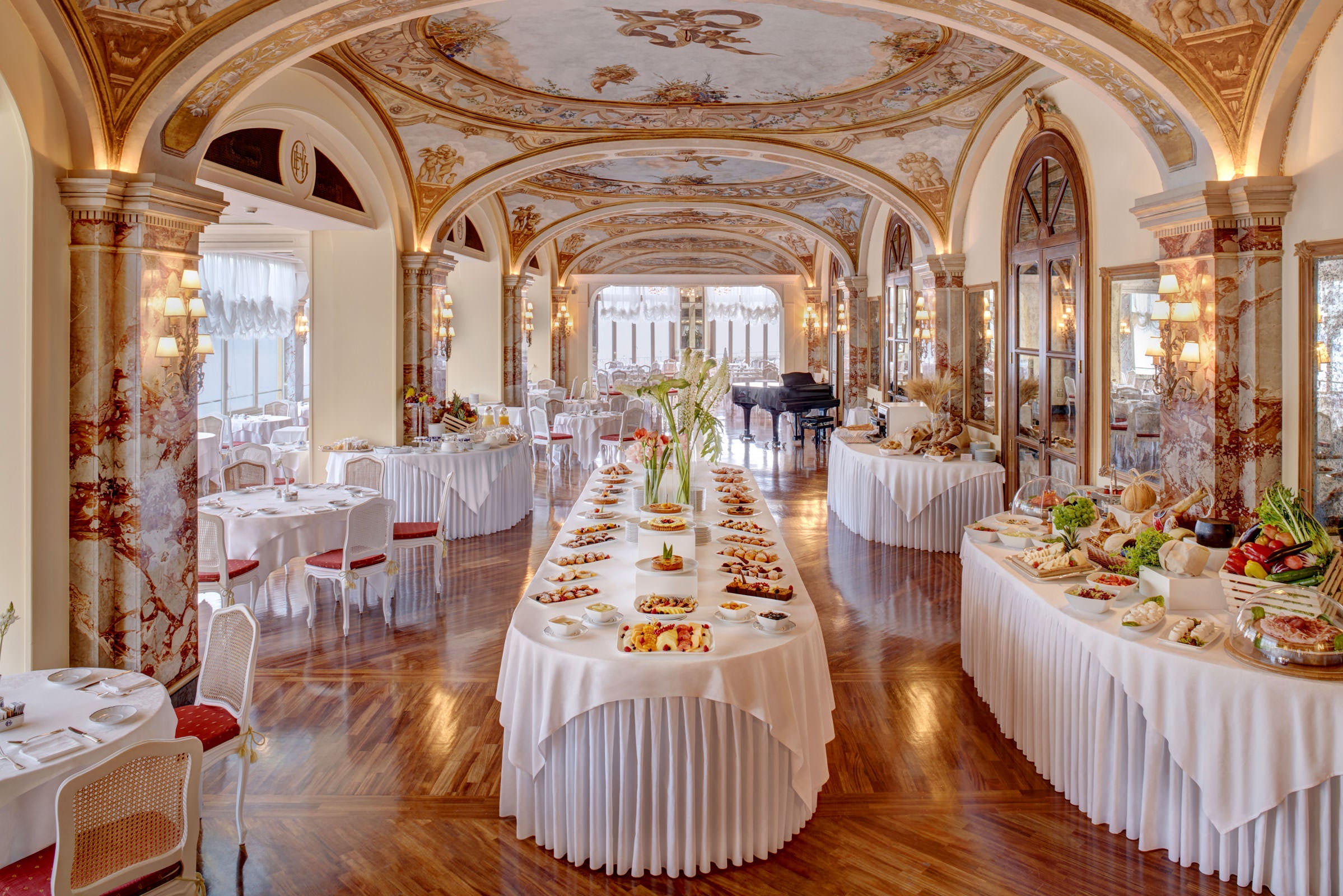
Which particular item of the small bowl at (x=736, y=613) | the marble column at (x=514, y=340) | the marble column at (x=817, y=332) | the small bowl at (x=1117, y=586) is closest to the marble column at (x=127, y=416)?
the small bowl at (x=736, y=613)

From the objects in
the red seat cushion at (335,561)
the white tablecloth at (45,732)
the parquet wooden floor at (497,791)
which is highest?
the red seat cushion at (335,561)

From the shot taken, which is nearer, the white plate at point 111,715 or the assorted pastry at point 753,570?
the white plate at point 111,715

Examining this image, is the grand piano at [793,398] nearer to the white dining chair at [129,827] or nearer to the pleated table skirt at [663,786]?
the pleated table skirt at [663,786]

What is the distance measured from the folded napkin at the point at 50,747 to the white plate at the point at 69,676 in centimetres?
53

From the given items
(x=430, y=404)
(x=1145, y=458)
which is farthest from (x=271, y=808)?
(x=430, y=404)

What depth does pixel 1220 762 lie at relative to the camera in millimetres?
3148

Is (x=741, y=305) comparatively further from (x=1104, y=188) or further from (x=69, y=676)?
(x=69, y=676)

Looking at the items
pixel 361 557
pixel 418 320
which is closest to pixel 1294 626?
pixel 361 557

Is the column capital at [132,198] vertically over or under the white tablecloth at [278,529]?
over

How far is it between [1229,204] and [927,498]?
158 inches

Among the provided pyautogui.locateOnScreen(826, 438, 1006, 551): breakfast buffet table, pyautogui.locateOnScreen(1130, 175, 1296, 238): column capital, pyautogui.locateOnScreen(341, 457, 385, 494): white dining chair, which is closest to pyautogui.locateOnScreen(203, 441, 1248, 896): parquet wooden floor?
pyautogui.locateOnScreen(341, 457, 385, 494): white dining chair

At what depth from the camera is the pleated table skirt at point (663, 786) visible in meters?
3.24

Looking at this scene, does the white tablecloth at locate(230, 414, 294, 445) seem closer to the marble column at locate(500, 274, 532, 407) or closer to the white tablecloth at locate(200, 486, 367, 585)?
the marble column at locate(500, 274, 532, 407)

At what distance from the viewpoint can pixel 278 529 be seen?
6348 millimetres
